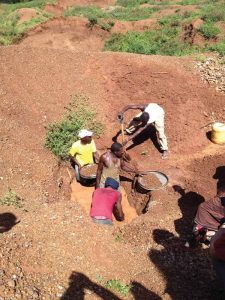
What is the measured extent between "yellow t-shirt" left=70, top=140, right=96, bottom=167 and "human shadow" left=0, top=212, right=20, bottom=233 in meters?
1.86

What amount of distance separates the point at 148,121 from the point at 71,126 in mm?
1673

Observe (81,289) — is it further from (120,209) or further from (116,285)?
(120,209)

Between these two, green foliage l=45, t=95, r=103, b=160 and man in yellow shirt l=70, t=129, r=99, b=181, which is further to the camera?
green foliage l=45, t=95, r=103, b=160

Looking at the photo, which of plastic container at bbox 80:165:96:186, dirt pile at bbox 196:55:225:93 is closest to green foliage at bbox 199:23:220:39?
dirt pile at bbox 196:55:225:93

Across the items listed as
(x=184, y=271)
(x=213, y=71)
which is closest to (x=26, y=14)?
(x=213, y=71)

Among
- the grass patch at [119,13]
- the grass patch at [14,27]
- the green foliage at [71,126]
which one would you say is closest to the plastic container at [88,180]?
the green foliage at [71,126]

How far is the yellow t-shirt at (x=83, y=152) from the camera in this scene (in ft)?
23.2

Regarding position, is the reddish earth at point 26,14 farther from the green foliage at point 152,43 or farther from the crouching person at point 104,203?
the crouching person at point 104,203

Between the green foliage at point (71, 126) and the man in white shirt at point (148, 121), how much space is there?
2.73ft

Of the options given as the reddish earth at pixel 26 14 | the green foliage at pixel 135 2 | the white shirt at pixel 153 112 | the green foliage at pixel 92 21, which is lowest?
the green foliage at pixel 135 2

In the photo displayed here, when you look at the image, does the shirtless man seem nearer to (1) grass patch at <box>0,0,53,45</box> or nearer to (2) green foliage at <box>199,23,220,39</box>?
(2) green foliage at <box>199,23,220,39</box>

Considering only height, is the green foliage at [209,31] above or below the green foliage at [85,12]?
above

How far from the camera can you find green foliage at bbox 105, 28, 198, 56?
13211 millimetres

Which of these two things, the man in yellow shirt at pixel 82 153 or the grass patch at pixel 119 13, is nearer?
the man in yellow shirt at pixel 82 153
